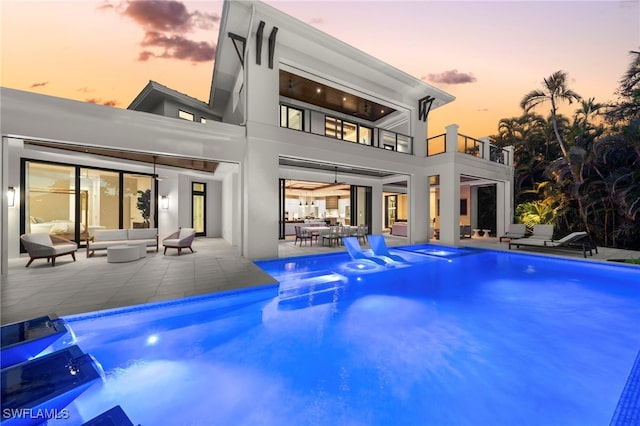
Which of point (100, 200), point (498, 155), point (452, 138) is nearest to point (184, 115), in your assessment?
point (100, 200)

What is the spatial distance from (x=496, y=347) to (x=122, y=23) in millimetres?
15598

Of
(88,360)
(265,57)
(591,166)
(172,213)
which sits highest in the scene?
(265,57)

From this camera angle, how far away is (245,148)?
7.88 metres

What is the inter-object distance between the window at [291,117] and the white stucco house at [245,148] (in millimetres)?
53

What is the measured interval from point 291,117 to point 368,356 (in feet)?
33.3

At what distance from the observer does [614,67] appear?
13375mm

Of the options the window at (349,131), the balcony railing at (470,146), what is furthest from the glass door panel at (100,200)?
the balcony railing at (470,146)

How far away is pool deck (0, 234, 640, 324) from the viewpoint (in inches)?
155

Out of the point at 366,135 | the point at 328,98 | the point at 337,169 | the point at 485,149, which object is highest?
the point at 328,98

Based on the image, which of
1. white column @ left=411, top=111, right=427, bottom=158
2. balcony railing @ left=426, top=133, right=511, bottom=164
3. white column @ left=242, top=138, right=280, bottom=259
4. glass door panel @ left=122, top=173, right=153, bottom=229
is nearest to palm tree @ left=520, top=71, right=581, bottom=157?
balcony railing @ left=426, top=133, right=511, bottom=164

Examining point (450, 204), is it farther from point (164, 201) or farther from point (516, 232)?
point (164, 201)

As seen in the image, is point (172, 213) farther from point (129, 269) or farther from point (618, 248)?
point (618, 248)

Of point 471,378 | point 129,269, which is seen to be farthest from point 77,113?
point 471,378

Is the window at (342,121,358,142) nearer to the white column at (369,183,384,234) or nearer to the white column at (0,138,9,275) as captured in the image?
the white column at (369,183,384,234)
